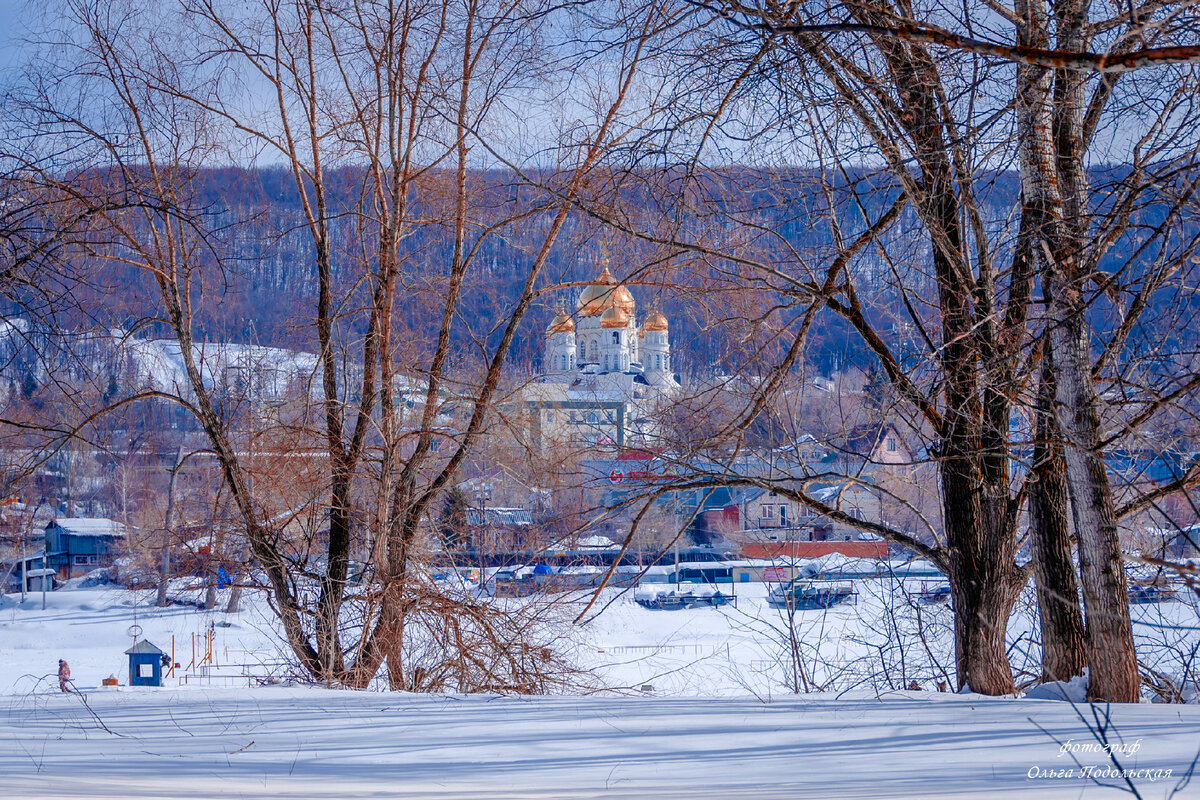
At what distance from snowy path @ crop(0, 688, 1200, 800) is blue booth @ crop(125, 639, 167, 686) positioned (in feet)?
52.6

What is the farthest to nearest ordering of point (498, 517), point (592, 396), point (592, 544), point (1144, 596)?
point (498, 517) → point (592, 544) → point (592, 396) → point (1144, 596)

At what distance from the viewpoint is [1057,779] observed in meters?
2.20

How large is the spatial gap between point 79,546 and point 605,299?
174ft

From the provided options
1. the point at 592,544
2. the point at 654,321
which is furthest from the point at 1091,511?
the point at 592,544

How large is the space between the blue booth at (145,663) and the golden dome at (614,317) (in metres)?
12.9

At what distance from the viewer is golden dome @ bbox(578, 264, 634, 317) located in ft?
21.3

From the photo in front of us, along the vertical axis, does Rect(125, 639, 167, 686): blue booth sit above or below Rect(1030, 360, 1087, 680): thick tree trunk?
below

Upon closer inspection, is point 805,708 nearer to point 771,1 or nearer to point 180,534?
point 771,1

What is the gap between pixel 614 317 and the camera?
9.45 meters

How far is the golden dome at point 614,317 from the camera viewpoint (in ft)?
24.0

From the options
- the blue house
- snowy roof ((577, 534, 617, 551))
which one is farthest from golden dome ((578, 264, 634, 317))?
the blue house

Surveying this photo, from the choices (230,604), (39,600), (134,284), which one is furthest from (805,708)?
(39,600)

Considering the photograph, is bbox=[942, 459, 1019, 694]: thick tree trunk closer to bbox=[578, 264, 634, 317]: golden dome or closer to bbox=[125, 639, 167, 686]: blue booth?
bbox=[578, 264, 634, 317]: golden dome

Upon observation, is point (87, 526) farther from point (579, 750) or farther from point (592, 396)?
point (579, 750)
